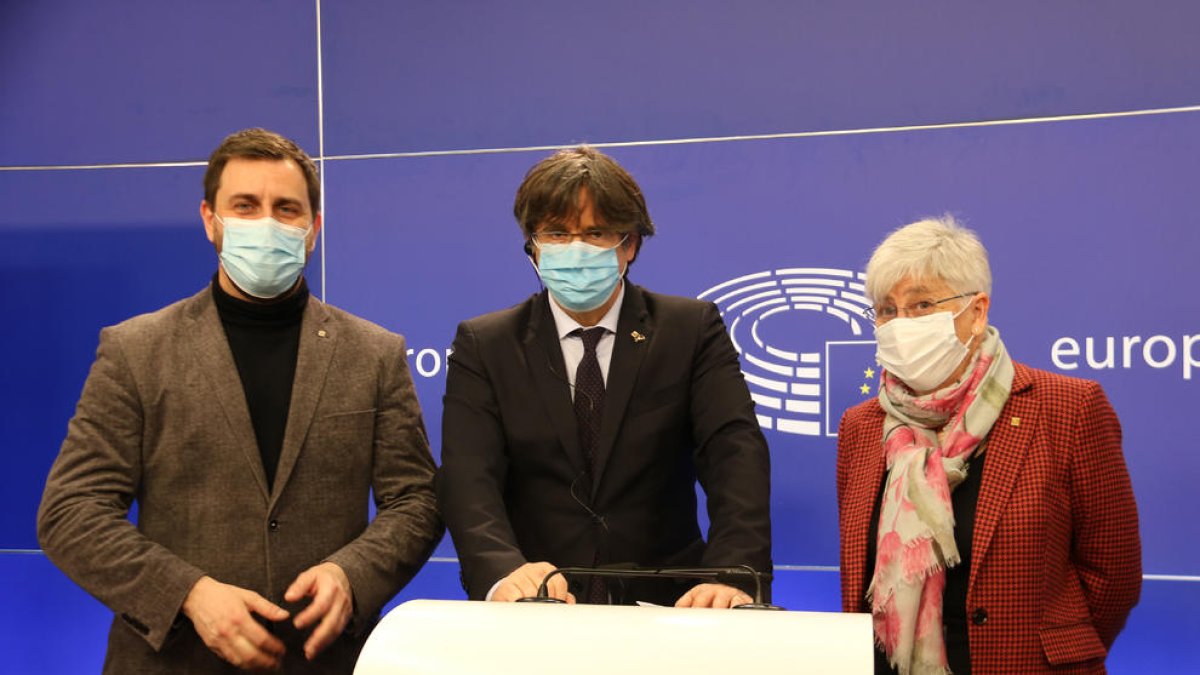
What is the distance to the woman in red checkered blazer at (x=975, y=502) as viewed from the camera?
88.8 inches

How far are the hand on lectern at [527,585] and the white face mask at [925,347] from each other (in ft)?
3.03

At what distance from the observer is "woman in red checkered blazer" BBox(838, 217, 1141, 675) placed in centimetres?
226

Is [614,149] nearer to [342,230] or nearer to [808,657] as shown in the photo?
[342,230]

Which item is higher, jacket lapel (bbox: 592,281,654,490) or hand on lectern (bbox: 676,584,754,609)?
jacket lapel (bbox: 592,281,654,490)

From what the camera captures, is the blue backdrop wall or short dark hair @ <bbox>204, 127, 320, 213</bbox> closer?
short dark hair @ <bbox>204, 127, 320, 213</bbox>

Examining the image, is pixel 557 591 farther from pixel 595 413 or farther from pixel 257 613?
pixel 257 613

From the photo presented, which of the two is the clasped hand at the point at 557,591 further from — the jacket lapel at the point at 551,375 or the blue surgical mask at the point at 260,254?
the blue surgical mask at the point at 260,254

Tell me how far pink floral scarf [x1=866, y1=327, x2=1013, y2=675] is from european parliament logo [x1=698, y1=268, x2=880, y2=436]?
128cm

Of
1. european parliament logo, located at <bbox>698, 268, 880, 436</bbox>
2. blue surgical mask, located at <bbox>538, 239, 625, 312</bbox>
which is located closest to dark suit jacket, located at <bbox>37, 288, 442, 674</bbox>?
blue surgical mask, located at <bbox>538, 239, 625, 312</bbox>

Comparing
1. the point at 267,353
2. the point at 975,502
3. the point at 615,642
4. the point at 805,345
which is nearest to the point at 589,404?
the point at 267,353

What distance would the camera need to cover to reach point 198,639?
7.44ft

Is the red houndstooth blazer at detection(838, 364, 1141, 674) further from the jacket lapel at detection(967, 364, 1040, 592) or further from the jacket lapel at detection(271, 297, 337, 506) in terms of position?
the jacket lapel at detection(271, 297, 337, 506)

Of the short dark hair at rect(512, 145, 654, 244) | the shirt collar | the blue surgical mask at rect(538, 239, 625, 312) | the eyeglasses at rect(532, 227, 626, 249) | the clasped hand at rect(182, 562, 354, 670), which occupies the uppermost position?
the short dark hair at rect(512, 145, 654, 244)

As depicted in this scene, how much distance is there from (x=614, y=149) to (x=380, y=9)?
3.06 feet
